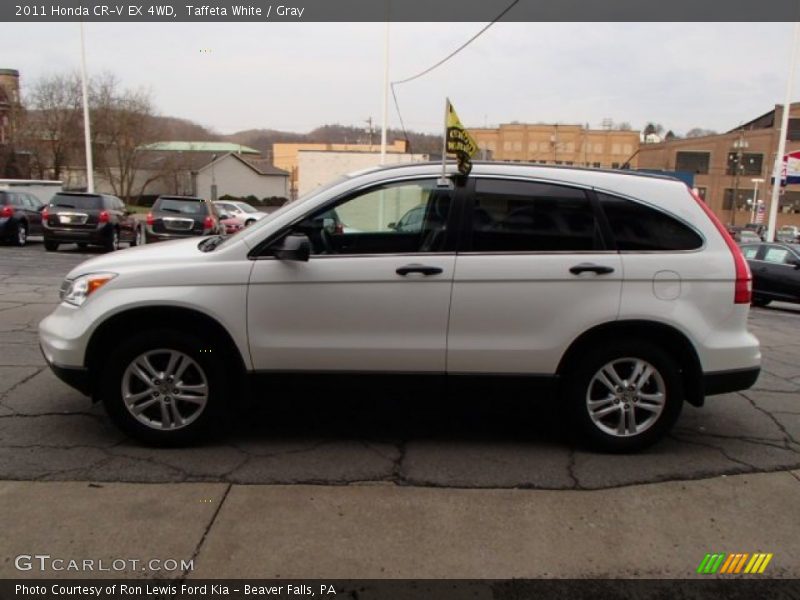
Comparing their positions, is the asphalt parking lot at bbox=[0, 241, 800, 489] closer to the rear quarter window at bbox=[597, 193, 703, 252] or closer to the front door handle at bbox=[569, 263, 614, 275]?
the front door handle at bbox=[569, 263, 614, 275]

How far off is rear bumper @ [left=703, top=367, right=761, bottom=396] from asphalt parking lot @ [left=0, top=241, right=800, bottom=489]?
465 millimetres

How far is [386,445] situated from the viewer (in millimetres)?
4004

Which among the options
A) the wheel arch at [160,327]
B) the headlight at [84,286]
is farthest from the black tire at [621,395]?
the headlight at [84,286]

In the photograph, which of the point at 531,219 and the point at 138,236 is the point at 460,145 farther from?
the point at 138,236

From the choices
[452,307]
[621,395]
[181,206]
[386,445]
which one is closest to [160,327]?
[386,445]

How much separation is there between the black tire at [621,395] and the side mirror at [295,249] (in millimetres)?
1765

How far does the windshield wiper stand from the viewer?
13.2ft

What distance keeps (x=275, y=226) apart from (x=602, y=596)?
8.63 feet

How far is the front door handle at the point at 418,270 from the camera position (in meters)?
3.71

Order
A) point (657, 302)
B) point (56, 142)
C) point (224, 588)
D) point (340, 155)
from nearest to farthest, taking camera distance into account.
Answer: point (224, 588)
point (657, 302)
point (340, 155)
point (56, 142)

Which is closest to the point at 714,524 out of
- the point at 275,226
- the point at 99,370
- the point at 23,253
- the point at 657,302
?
the point at 657,302

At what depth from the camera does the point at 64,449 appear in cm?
379

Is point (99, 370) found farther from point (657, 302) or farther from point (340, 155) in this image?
point (340, 155)

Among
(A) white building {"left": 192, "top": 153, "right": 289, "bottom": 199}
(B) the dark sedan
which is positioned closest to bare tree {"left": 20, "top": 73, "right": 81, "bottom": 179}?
(A) white building {"left": 192, "top": 153, "right": 289, "bottom": 199}
